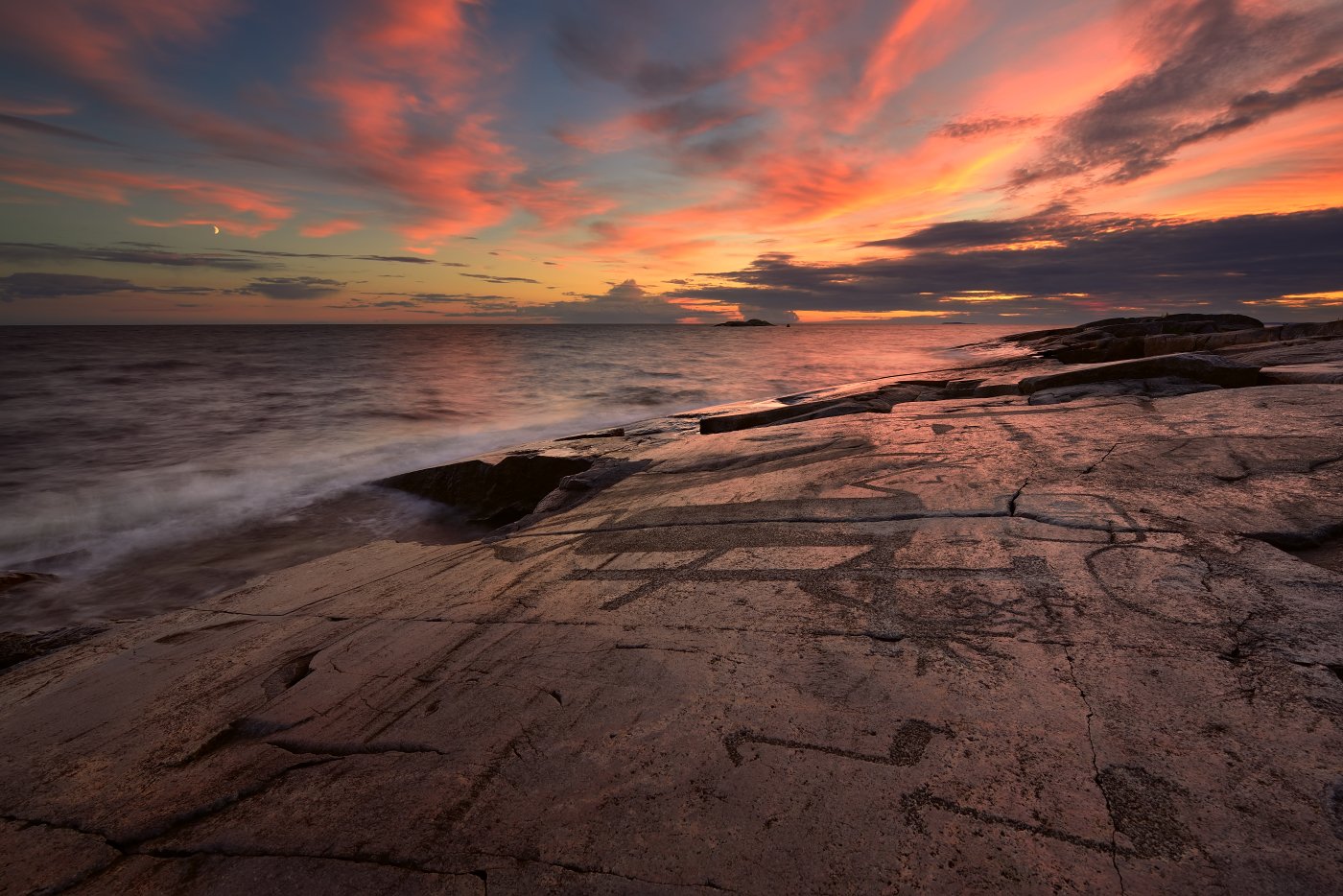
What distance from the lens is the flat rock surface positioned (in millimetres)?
1579

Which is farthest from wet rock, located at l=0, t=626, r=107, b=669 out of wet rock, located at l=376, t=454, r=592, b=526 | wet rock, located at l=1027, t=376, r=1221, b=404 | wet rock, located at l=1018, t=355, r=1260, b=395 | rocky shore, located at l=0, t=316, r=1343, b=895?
wet rock, located at l=1018, t=355, r=1260, b=395

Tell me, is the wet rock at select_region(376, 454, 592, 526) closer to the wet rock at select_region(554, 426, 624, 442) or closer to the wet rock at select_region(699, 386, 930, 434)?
the wet rock at select_region(554, 426, 624, 442)

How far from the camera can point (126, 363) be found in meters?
38.1

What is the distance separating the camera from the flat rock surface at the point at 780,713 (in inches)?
62.2

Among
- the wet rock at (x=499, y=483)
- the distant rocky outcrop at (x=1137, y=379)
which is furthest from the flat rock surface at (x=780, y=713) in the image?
the wet rock at (x=499, y=483)

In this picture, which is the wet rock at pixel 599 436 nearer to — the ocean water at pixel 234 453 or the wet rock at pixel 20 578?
the ocean water at pixel 234 453

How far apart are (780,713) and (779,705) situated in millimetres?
39

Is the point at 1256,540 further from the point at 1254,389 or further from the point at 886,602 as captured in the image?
the point at 1254,389

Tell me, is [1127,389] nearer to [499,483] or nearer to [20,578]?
[499,483]

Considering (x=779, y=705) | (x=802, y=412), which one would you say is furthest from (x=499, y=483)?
(x=779, y=705)

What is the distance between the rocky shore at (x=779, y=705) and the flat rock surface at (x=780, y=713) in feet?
0.04

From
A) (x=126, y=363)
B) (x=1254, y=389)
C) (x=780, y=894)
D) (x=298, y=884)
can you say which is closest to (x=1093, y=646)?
(x=780, y=894)

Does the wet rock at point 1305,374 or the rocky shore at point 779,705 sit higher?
the wet rock at point 1305,374

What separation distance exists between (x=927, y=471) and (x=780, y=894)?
3.52 metres
